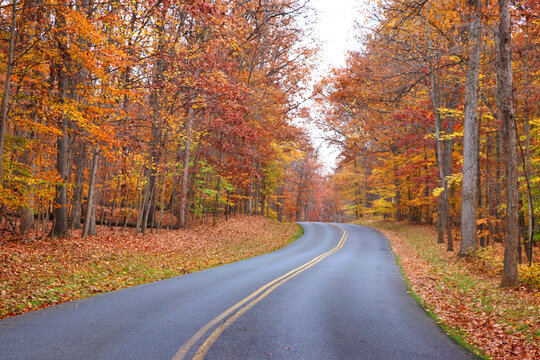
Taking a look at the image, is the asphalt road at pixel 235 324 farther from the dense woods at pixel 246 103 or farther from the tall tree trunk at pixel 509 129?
the dense woods at pixel 246 103

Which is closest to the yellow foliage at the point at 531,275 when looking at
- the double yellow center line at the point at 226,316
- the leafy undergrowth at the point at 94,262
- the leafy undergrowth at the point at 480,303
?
the leafy undergrowth at the point at 480,303

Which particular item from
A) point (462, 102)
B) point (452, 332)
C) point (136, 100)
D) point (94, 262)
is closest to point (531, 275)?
point (452, 332)

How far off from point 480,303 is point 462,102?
35.8 feet

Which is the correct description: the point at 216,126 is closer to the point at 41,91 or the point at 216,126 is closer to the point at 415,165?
the point at 41,91

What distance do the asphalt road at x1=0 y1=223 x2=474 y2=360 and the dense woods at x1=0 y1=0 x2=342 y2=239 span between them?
5.24m

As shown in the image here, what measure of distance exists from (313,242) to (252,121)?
11841mm

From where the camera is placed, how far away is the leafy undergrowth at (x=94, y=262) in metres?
7.60

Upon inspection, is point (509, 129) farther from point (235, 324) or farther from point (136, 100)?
point (136, 100)

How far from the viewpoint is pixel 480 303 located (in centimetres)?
801

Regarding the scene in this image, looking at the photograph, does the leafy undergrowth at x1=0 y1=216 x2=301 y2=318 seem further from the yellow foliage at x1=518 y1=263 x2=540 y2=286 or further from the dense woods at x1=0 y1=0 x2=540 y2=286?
the yellow foliage at x1=518 y1=263 x2=540 y2=286

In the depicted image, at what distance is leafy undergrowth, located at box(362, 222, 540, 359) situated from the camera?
18.2ft

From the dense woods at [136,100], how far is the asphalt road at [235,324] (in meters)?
5.24

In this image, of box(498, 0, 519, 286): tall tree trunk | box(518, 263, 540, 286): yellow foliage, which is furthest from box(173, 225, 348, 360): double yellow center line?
box(518, 263, 540, 286): yellow foliage

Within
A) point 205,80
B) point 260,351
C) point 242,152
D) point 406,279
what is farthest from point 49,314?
point 242,152
